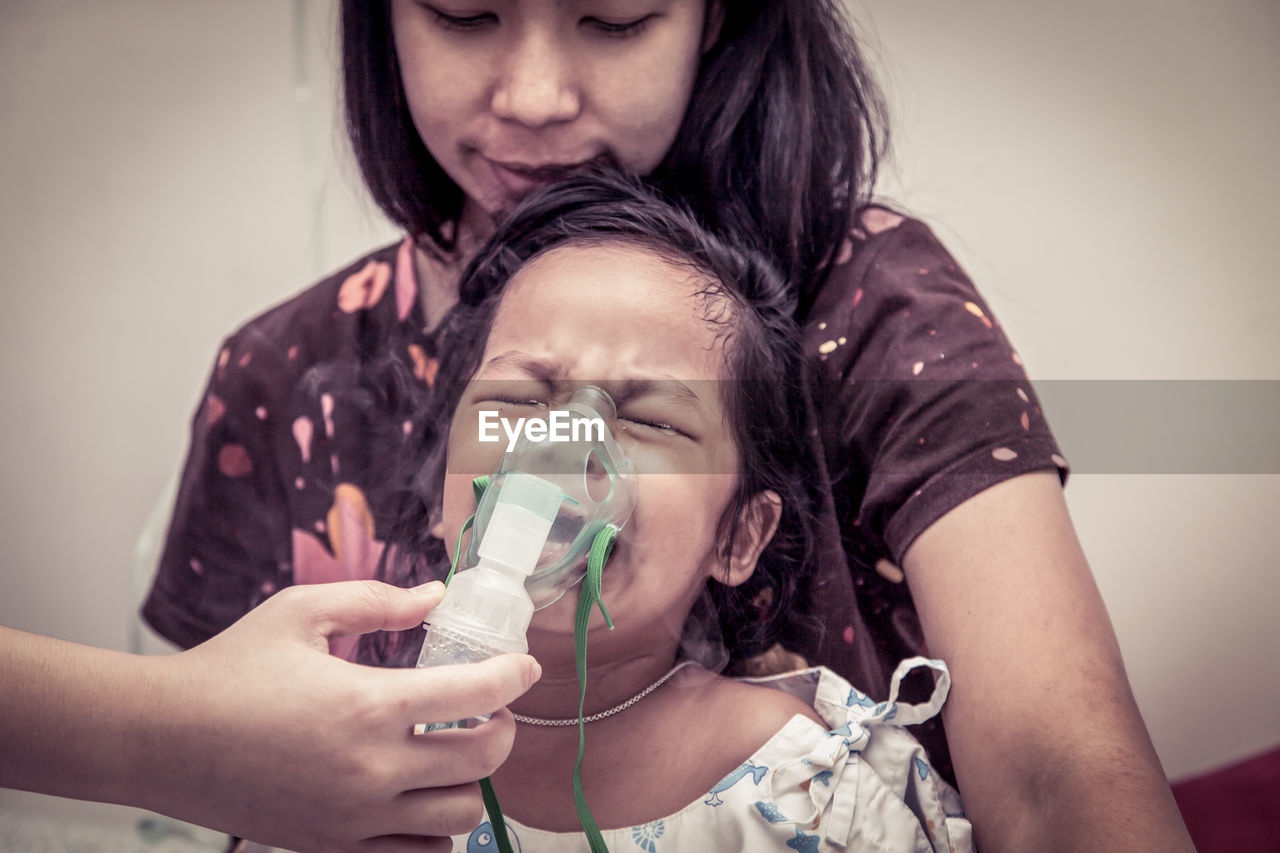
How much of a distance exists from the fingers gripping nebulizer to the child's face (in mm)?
25

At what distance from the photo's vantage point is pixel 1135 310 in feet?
3.41

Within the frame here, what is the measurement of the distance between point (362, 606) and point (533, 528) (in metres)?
0.14

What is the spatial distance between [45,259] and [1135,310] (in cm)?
123

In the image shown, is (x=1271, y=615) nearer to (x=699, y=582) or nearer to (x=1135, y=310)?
(x=1135, y=310)

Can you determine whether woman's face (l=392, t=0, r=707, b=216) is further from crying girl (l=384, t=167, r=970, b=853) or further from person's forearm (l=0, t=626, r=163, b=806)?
person's forearm (l=0, t=626, r=163, b=806)

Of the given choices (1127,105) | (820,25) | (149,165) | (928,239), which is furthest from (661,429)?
(149,165)

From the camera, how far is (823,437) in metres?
1.05

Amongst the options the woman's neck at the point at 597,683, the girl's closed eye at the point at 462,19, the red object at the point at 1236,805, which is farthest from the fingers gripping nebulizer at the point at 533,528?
the red object at the point at 1236,805

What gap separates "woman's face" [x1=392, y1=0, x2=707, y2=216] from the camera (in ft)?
3.17

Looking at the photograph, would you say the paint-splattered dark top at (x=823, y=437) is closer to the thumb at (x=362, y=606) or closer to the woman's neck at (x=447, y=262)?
the woman's neck at (x=447, y=262)

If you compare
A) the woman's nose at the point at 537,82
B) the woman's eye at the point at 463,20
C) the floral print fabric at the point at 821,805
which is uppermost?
the woman's eye at the point at 463,20

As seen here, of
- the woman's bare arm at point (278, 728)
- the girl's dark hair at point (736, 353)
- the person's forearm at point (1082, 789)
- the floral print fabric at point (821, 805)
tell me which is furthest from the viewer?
the girl's dark hair at point (736, 353)

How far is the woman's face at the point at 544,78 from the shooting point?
0.97m

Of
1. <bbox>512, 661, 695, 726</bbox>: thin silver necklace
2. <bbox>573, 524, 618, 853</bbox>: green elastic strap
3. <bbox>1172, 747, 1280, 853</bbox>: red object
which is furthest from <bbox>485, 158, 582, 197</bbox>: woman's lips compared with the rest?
<bbox>1172, 747, 1280, 853</bbox>: red object
